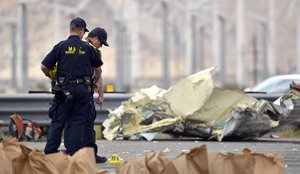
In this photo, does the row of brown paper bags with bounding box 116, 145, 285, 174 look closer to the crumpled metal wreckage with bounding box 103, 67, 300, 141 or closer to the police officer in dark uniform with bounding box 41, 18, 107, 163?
the police officer in dark uniform with bounding box 41, 18, 107, 163

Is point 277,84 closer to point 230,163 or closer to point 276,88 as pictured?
point 276,88

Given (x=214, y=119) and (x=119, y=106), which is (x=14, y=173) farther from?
(x=119, y=106)

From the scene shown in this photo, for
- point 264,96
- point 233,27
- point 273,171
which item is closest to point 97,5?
point 233,27

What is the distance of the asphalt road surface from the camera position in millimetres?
15031

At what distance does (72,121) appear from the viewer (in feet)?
41.7

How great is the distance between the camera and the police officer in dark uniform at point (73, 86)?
41.2ft

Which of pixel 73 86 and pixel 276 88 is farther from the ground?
pixel 73 86

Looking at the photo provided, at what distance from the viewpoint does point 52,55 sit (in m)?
12.5

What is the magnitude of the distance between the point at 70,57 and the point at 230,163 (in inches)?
139

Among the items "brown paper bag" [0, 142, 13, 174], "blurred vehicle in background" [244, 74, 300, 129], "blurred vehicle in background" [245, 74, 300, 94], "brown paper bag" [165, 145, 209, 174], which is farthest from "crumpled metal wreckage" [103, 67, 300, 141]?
"brown paper bag" [0, 142, 13, 174]

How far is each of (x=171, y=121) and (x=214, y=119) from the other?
2.32ft

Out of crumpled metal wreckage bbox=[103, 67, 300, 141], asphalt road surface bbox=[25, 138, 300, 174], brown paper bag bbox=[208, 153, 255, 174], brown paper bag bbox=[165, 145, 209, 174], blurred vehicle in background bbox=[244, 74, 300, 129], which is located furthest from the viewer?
blurred vehicle in background bbox=[244, 74, 300, 129]

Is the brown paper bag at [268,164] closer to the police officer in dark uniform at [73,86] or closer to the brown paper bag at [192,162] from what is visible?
the brown paper bag at [192,162]

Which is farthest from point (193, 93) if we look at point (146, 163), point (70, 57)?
point (146, 163)
